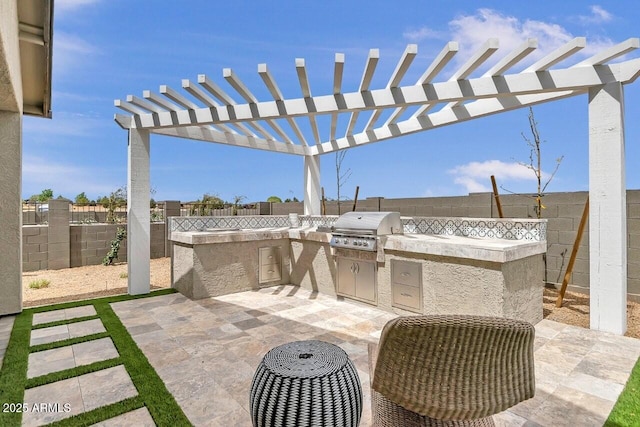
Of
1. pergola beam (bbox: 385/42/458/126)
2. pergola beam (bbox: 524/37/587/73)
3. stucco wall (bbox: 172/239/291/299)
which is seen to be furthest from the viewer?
stucco wall (bbox: 172/239/291/299)

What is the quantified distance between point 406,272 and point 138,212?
17.0 ft

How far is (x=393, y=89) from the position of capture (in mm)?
4648

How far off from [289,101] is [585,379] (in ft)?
16.7

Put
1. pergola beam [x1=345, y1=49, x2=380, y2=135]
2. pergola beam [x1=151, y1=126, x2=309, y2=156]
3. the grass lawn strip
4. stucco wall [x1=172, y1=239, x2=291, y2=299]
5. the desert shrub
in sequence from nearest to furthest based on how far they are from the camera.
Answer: the grass lawn strip → pergola beam [x1=345, y1=49, x2=380, y2=135] → stucco wall [x1=172, y1=239, x2=291, y2=299] → pergola beam [x1=151, y1=126, x2=309, y2=156] → the desert shrub

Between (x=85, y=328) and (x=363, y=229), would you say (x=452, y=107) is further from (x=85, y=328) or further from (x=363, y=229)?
(x=85, y=328)

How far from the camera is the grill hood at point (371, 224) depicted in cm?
511

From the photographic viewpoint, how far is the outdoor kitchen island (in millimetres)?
3961

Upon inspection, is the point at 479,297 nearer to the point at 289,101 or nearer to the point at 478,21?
the point at 289,101

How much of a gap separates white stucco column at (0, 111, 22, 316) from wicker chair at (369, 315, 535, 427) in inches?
245

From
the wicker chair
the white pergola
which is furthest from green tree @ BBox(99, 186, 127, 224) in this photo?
the wicker chair

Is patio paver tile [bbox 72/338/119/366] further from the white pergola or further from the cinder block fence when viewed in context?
the cinder block fence

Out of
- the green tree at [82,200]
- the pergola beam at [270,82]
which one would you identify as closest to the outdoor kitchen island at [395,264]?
the pergola beam at [270,82]

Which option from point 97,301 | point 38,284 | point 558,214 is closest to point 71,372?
point 97,301

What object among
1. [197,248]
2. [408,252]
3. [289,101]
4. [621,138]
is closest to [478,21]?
[621,138]
